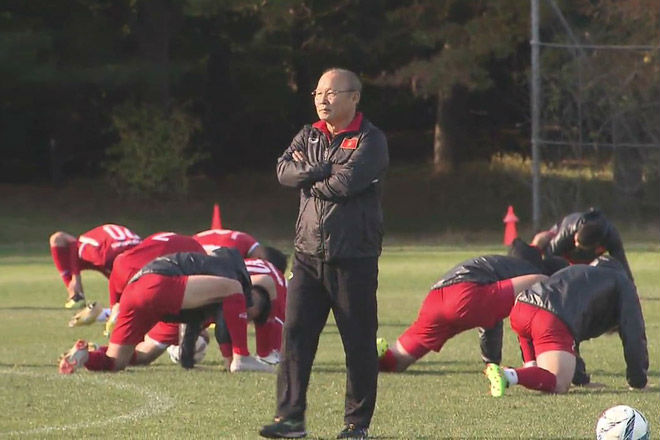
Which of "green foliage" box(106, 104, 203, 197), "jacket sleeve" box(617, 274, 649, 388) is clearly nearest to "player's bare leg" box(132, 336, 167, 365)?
"jacket sleeve" box(617, 274, 649, 388)

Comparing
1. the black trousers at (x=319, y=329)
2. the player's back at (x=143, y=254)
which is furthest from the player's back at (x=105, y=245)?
the black trousers at (x=319, y=329)

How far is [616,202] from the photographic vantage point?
28.3m

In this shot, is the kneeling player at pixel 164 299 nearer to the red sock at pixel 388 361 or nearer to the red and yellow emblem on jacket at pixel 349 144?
the red sock at pixel 388 361

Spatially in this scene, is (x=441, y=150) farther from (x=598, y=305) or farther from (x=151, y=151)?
(x=598, y=305)

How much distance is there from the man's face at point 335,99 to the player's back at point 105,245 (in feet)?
24.2

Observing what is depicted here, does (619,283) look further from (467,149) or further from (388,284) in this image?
(467,149)

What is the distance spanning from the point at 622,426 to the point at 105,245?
8.61 m

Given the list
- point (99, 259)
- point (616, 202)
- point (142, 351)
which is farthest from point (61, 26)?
point (142, 351)

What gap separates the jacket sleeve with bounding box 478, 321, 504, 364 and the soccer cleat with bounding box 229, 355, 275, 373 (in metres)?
1.57

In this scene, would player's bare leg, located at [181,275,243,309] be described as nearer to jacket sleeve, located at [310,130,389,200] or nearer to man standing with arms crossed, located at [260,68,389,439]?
man standing with arms crossed, located at [260,68,389,439]

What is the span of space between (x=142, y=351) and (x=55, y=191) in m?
26.2

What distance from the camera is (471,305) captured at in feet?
33.7

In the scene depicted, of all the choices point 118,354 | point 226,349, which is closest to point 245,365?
point 226,349

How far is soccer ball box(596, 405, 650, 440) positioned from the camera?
6863 millimetres
